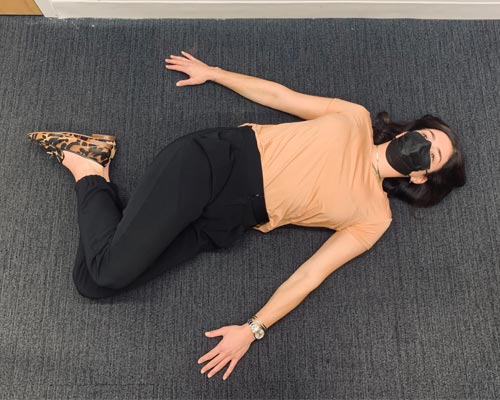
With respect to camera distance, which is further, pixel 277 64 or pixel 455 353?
pixel 277 64

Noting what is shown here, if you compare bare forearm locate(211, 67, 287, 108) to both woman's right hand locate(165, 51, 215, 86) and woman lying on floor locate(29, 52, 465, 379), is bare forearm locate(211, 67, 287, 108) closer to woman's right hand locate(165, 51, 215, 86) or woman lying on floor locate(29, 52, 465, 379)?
woman's right hand locate(165, 51, 215, 86)

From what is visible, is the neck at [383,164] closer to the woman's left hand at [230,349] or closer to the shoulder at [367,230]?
the shoulder at [367,230]

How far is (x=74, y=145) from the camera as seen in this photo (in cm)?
190

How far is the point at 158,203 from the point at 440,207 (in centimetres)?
120

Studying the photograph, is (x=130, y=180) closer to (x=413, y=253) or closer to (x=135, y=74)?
(x=135, y=74)

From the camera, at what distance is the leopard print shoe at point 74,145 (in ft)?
6.25

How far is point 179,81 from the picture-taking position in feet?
6.90

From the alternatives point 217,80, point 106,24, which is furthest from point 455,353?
point 106,24

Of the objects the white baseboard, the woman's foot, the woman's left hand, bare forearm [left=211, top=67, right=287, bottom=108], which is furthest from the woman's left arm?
the white baseboard

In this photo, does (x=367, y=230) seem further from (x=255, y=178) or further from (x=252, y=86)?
(x=252, y=86)

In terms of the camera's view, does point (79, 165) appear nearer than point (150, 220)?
No

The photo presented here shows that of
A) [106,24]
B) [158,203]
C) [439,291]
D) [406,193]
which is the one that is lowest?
[439,291]

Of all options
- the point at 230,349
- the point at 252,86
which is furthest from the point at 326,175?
the point at 230,349

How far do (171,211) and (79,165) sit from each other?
1.63ft
